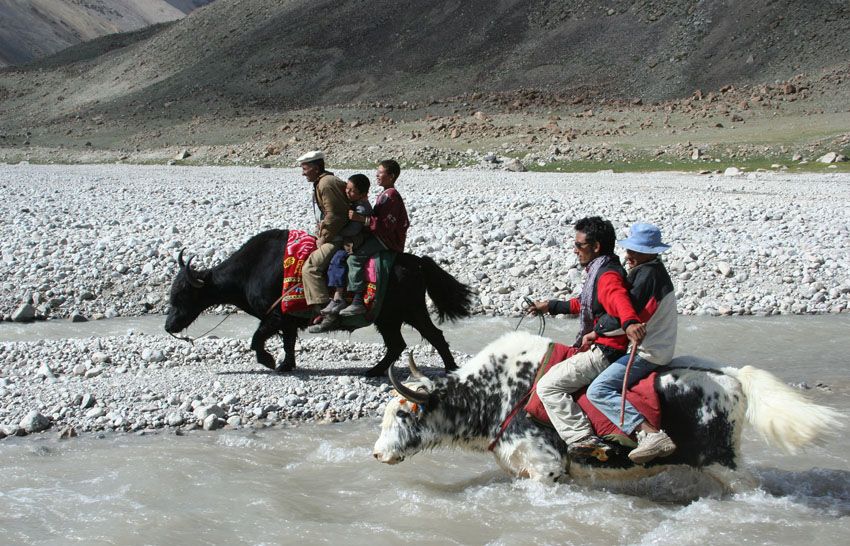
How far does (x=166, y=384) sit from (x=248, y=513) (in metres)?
2.65

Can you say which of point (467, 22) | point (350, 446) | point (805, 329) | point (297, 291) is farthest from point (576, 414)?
point (467, 22)

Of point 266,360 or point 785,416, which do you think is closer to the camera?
point 785,416

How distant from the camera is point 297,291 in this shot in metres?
8.62

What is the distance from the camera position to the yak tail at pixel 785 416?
17.5 feet

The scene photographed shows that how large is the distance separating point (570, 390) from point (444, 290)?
3138 mm

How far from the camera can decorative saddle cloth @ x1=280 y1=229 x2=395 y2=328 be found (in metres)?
8.34

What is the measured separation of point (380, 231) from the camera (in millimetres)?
8320

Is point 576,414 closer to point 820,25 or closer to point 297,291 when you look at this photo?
point 297,291

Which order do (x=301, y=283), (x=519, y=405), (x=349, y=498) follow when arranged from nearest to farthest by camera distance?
(x=519, y=405)
(x=349, y=498)
(x=301, y=283)

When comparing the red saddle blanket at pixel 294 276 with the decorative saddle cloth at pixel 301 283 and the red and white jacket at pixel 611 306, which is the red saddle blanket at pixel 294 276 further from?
the red and white jacket at pixel 611 306

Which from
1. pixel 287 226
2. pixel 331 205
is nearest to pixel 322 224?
pixel 331 205

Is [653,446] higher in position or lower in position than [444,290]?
lower

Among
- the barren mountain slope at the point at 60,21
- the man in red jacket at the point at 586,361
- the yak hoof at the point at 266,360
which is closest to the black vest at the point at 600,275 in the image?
the man in red jacket at the point at 586,361

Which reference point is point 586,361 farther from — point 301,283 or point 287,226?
point 287,226
